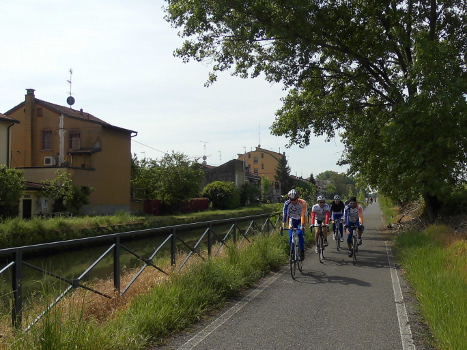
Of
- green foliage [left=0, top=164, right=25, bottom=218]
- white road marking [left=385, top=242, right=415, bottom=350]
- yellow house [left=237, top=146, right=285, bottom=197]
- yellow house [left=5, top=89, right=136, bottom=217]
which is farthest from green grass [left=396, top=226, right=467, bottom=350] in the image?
yellow house [left=237, top=146, right=285, bottom=197]

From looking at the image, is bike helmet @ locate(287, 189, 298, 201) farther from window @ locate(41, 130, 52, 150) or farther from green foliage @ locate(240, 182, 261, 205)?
green foliage @ locate(240, 182, 261, 205)

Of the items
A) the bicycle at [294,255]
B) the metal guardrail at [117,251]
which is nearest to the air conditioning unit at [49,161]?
the metal guardrail at [117,251]

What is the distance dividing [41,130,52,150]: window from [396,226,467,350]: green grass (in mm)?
37414

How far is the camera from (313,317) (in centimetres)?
652

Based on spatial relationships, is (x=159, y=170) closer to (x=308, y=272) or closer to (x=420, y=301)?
(x=308, y=272)

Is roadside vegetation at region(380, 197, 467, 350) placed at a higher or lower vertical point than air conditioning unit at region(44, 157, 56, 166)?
lower

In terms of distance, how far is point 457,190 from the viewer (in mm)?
19172

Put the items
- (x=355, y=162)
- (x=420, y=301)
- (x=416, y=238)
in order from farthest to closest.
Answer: (x=355, y=162)
(x=416, y=238)
(x=420, y=301)

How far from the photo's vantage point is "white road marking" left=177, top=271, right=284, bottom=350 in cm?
543

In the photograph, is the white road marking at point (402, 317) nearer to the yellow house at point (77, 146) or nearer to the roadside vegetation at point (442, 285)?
the roadside vegetation at point (442, 285)

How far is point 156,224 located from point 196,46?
1701 cm

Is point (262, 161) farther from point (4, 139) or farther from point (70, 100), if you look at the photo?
point (4, 139)

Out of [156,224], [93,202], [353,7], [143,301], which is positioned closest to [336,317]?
[143,301]

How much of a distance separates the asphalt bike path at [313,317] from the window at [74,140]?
35.3 m
